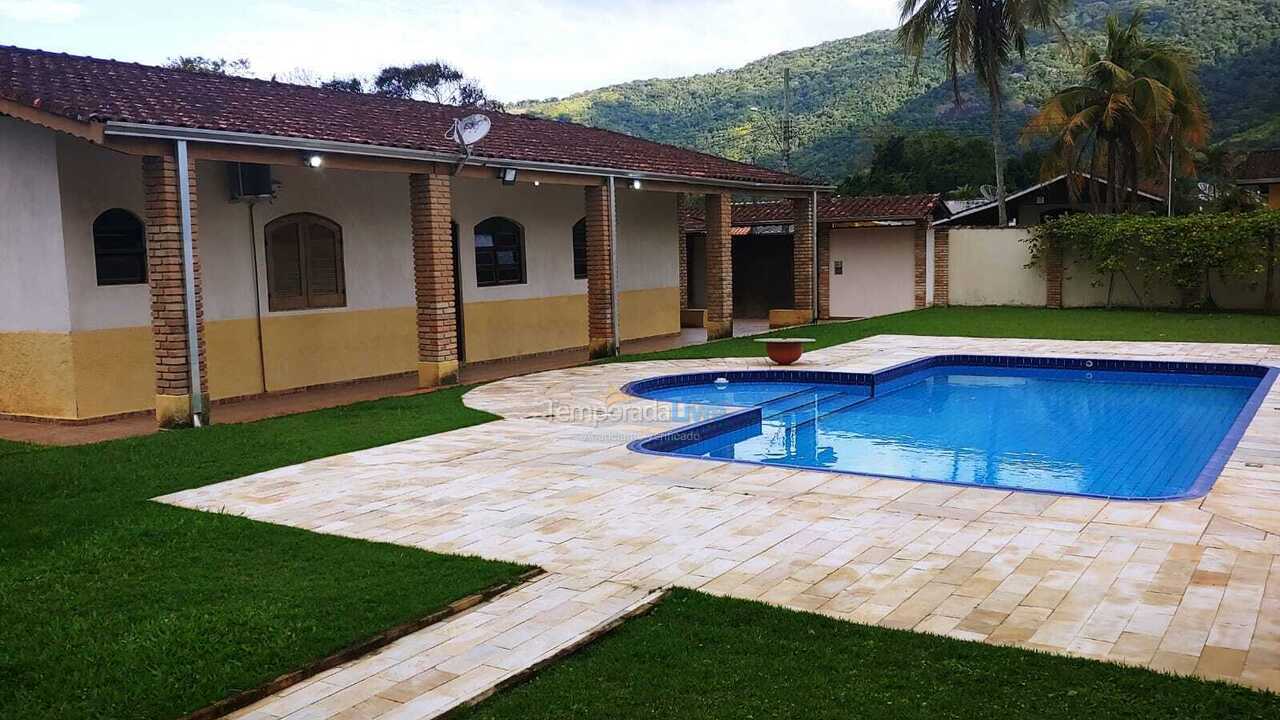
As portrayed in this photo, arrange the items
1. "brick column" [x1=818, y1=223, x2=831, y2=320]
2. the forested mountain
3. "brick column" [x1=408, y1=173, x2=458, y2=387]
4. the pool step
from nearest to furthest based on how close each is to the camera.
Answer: the pool step → "brick column" [x1=408, y1=173, x2=458, y2=387] → "brick column" [x1=818, y1=223, x2=831, y2=320] → the forested mountain

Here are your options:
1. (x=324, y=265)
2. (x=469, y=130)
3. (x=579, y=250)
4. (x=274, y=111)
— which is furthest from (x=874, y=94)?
(x=274, y=111)

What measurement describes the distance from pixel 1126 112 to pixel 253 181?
21.1 m

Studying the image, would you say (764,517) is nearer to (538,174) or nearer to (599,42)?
(538,174)

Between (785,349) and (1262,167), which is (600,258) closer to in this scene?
(785,349)

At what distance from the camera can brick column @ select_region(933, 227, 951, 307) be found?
24656 mm

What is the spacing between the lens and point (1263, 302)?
21500 millimetres

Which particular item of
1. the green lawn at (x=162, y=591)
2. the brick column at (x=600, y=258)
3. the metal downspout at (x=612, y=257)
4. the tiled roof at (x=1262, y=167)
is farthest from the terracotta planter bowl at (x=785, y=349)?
the tiled roof at (x=1262, y=167)

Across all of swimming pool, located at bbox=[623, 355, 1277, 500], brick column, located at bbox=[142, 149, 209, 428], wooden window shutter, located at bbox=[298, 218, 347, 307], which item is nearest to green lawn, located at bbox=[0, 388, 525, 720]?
brick column, located at bbox=[142, 149, 209, 428]

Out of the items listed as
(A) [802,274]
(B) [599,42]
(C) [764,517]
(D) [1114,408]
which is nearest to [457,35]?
(B) [599,42]

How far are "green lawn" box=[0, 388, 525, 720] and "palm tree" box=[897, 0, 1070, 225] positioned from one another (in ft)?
78.6

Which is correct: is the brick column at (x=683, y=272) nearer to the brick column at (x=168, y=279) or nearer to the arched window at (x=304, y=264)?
the arched window at (x=304, y=264)

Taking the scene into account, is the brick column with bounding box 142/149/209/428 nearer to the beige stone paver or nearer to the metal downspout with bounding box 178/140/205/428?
the metal downspout with bounding box 178/140/205/428

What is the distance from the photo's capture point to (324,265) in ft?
45.5

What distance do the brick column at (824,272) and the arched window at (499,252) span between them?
A: 404 inches
